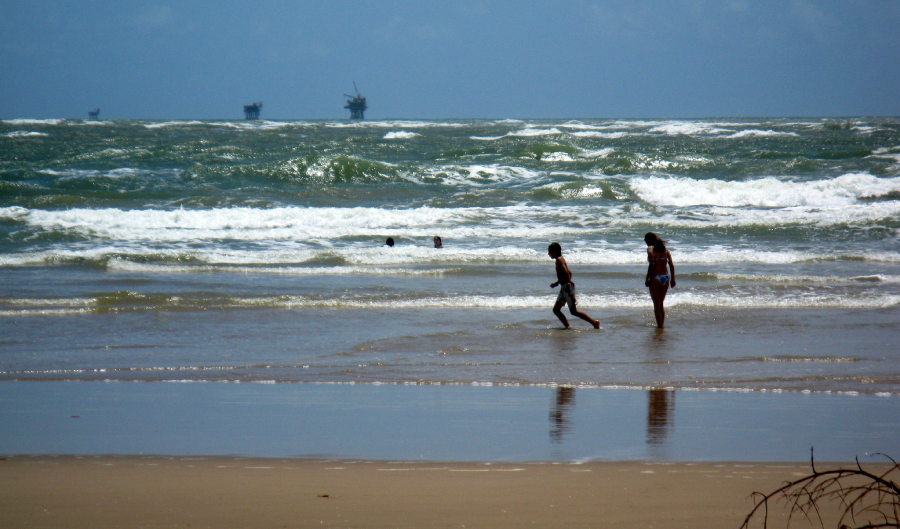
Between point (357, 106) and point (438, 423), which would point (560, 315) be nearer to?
point (438, 423)

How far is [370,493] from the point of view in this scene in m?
4.11

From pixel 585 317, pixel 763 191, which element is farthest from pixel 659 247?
pixel 763 191

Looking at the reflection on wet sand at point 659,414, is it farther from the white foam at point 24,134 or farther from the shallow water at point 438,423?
the white foam at point 24,134

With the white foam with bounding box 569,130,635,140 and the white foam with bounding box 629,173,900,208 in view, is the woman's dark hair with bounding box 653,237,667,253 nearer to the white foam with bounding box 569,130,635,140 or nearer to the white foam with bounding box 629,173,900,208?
the white foam with bounding box 629,173,900,208

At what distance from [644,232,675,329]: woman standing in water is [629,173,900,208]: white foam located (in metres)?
Result: 15.0

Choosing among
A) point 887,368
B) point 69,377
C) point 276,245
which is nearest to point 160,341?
point 69,377

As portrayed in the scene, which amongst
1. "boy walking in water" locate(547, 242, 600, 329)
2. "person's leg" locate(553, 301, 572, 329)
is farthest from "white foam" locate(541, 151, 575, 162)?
"person's leg" locate(553, 301, 572, 329)

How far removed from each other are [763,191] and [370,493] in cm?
2407

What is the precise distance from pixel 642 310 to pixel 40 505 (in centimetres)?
828

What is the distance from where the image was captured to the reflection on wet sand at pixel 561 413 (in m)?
5.25

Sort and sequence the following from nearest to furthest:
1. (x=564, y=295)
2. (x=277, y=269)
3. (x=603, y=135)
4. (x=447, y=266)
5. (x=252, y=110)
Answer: (x=564, y=295) < (x=277, y=269) < (x=447, y=266) < (x=603, y=135) < (x=252, y=110)

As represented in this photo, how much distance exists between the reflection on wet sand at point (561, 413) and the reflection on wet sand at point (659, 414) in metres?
0.57

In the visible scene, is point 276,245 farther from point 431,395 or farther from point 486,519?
point 486,519

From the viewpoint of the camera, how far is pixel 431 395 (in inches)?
255
